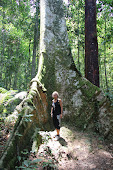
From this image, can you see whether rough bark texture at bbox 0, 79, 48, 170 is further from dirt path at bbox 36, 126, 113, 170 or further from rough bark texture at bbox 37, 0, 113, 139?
rough bark texture at bbox 37, 0, 113, 139

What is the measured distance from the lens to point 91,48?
6246 millimetres

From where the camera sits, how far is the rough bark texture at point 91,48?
615 cm

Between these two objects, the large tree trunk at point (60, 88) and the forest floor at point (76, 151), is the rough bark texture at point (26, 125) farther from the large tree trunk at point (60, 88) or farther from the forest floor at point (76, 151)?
the forest floor at point (76, 151)

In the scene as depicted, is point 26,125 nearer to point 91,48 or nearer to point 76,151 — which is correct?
point 76,151

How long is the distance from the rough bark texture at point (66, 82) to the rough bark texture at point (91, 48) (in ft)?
2.20

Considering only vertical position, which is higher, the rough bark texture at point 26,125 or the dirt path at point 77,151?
the rough bark texture at point 26,125

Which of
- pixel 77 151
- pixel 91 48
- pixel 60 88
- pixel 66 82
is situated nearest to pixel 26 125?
pixel 77 151

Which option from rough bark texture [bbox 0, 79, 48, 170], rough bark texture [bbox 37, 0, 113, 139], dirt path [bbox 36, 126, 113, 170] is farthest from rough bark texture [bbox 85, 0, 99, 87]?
dirt path [bbox 36, 126, 113, 170]

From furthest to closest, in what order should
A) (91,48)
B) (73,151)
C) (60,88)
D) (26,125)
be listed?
(91,48) < (60,88) < (73,151) < (26,125)

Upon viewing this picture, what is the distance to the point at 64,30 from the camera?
261 inches

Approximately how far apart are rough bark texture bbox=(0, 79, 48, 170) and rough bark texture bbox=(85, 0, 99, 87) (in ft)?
8.00

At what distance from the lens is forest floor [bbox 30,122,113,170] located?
3514 millimetres

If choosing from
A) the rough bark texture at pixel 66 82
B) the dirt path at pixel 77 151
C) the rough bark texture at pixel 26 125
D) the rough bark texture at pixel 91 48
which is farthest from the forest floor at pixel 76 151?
the rough bark texture at pixel 91 48

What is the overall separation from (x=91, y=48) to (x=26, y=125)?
4.46 m
